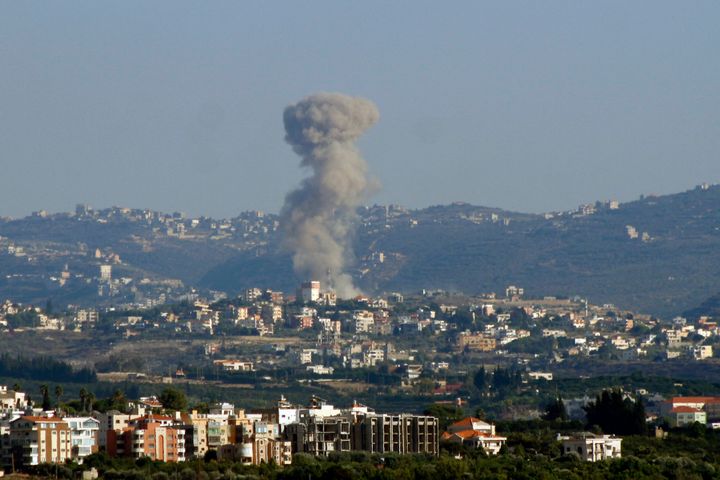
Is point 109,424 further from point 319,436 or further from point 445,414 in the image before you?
point 445,414

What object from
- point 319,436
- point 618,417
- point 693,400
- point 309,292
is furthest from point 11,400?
point 309,292

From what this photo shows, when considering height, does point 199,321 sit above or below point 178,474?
above

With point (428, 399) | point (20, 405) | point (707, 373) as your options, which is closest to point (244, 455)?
point (20, 405)

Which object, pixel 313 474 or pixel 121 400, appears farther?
pixel 121 400

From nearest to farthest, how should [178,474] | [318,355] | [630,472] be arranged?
[178,474] < [630,472] < [318,355]

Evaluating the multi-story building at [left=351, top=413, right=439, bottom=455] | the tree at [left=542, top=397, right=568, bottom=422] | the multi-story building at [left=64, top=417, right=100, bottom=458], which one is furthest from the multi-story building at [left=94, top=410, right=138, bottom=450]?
the tree at [left=542, top=397, right=568, bottom=422]

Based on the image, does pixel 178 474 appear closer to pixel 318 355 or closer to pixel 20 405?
pixel 20 405

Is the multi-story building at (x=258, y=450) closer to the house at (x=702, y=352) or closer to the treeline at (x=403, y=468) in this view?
the treeline at (x=403, y=468)
